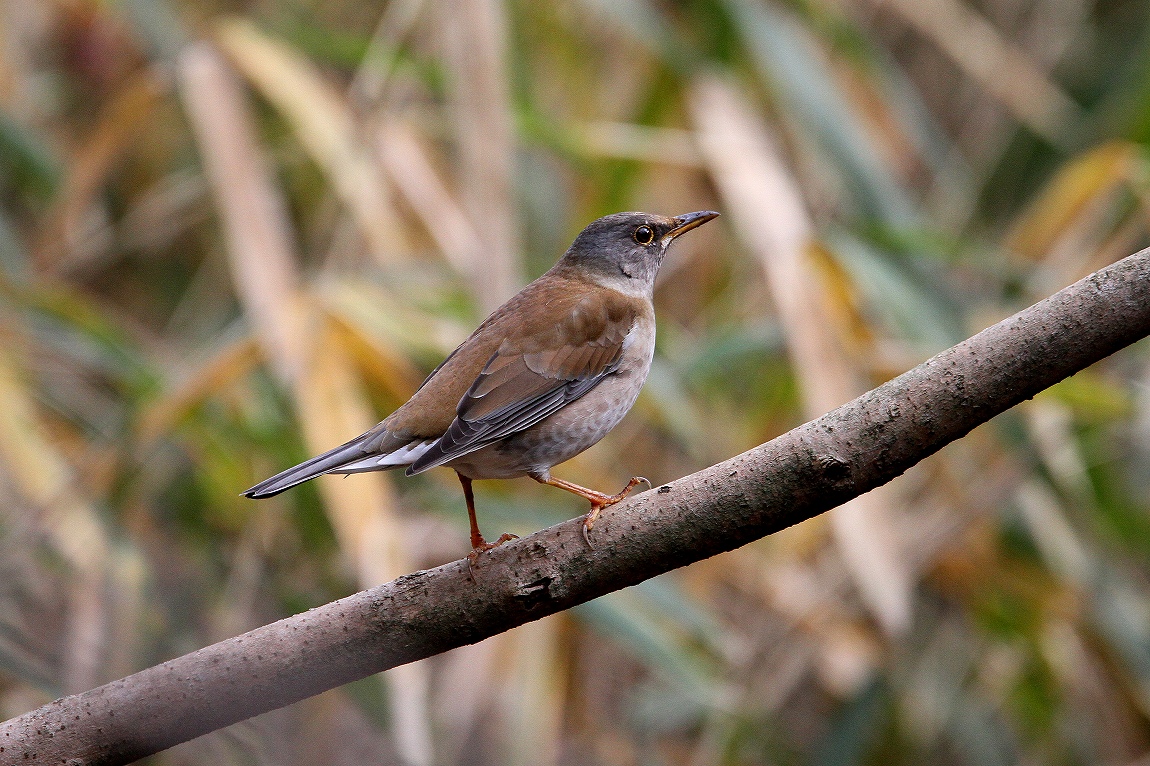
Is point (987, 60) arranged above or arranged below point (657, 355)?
above

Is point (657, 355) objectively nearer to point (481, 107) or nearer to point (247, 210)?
point (481, 107)

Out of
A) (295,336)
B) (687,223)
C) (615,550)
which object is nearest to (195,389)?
(295,336)

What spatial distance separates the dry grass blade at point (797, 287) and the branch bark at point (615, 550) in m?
2.10

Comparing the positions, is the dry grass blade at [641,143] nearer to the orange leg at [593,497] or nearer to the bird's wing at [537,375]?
the bird's wing at [537,375]

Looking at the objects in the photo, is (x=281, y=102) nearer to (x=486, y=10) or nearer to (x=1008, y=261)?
(x=486, y=10)

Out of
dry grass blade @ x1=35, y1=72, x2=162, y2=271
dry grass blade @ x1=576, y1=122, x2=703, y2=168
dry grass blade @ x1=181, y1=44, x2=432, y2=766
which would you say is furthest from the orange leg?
dry grass blade @ x1=35, y1=72, x2=162, y2=271

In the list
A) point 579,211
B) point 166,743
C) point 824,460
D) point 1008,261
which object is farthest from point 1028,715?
point 166,743

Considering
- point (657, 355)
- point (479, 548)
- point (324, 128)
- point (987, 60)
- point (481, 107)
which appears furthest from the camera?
point (987, 60)

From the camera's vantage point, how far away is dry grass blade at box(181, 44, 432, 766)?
416cm

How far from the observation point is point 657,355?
5.11 m

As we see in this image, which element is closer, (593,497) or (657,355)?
(593,497)

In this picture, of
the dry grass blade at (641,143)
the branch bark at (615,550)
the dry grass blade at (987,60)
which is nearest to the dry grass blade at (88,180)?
the dry grass blade at (641,143)

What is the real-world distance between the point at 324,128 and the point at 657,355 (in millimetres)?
1866

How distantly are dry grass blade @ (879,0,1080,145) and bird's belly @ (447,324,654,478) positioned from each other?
3966 mm
